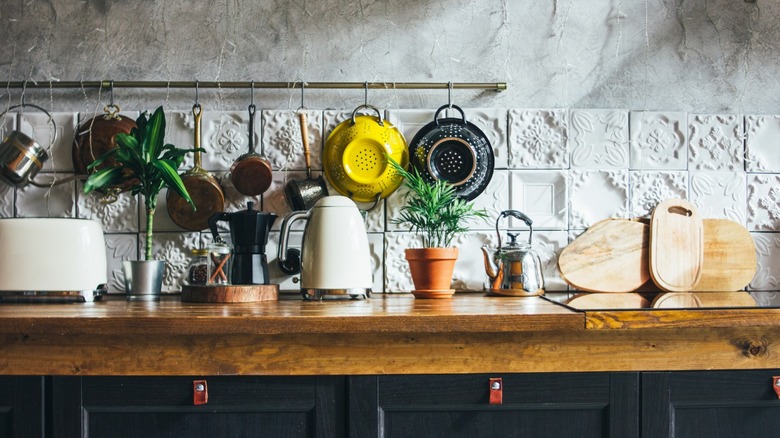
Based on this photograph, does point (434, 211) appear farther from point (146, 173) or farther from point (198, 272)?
point (146, 173)

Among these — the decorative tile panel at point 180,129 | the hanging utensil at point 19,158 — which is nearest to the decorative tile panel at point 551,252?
the decorative tile panel at point 180,129

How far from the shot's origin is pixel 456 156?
202cm

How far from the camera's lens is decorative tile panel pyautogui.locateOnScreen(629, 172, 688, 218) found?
6.81 feet

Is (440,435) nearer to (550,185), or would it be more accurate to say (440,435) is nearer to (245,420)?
(245,420)

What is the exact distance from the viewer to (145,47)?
210 cm

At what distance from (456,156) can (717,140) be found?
2.64 ft

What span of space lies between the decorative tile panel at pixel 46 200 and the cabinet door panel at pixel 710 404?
64.2 inches

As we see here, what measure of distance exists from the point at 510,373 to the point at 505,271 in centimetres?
50

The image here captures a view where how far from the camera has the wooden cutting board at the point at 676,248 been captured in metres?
1.95

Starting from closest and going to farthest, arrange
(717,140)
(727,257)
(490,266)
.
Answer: (490,266), (727,257), (717,140)

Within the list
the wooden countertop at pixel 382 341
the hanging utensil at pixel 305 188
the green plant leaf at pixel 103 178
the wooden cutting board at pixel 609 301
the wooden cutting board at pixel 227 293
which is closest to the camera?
the wooden countertop at pixel 382 341

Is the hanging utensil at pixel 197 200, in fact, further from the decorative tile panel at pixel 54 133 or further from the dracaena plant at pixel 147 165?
the decorative tile panel at pixel 54 133

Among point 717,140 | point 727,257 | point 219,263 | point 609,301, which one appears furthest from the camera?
point 717,140

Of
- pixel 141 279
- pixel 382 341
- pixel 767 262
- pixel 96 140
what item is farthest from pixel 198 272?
pixel 767 262
